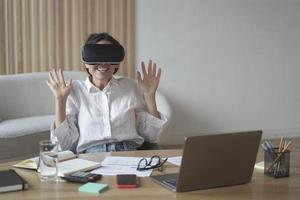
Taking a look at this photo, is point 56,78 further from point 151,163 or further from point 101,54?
point 151,163

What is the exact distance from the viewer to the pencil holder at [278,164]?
172cm

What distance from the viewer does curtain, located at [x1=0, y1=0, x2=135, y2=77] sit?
4406mm

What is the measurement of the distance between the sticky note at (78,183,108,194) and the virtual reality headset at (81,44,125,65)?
761 millimetres

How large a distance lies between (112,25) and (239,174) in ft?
10.9

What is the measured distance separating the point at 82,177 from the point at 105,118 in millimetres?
735

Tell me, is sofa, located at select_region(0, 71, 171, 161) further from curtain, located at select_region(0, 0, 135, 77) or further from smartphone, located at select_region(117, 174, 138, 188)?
smartphone, located at select_region(117, 174, 138, 188)

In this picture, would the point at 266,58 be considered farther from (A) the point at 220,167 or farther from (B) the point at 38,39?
(A) the point at 220,167

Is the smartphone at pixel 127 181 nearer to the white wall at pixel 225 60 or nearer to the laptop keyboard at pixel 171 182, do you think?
the laptop keyboard at pixel 171 182

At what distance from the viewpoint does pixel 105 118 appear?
235cm

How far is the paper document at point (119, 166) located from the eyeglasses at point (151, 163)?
2cm

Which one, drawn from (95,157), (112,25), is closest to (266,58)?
(112,25)

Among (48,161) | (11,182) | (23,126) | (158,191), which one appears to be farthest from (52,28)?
(158,191)

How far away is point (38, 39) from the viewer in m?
4.52

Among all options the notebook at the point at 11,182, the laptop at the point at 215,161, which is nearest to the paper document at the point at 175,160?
the laptop at the point at 215,161
